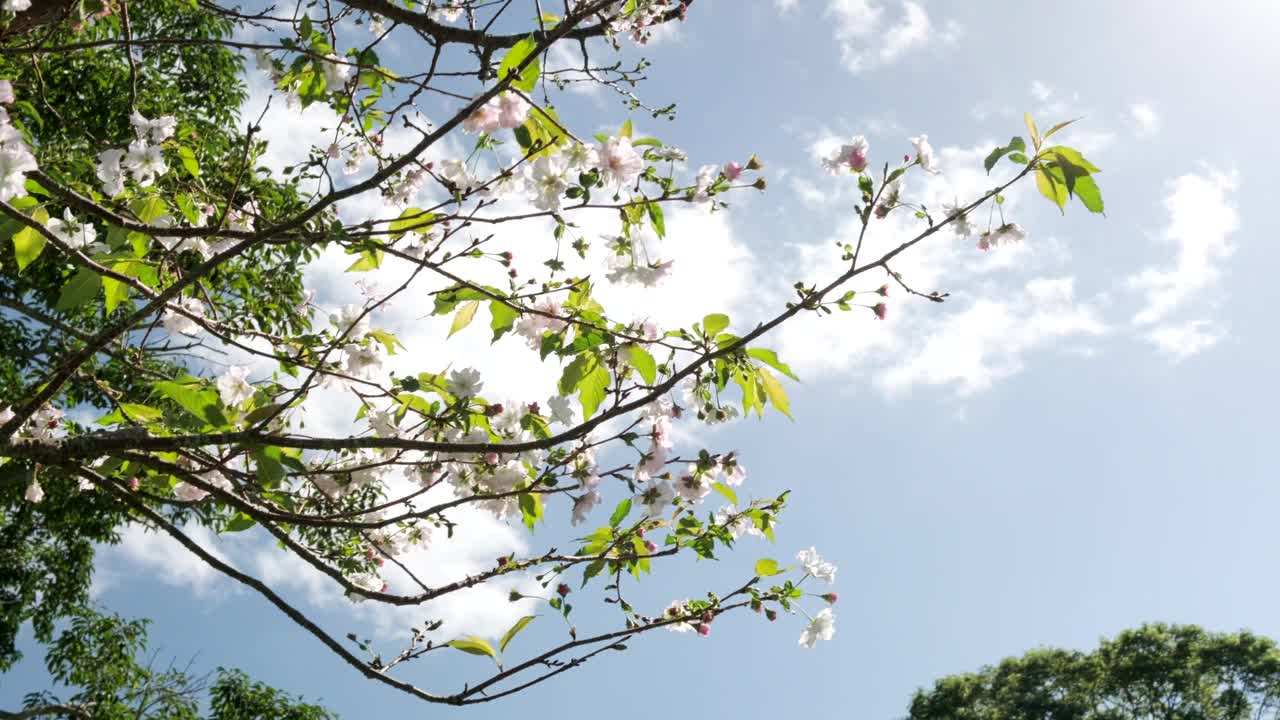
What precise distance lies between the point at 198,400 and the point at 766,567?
1.12 meters

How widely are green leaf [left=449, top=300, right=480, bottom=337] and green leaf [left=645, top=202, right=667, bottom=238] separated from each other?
352mm

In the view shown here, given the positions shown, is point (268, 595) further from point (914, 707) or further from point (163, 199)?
point (914, 707)

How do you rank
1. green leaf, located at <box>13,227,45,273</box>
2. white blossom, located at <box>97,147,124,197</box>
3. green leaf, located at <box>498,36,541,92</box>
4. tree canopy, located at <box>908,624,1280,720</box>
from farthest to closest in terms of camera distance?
tree canopy, located at <box>908,624,1280,720</box>, white blossom, located at <box>97,147,124,197</box>, green leaf, located at <box>13,227,45,273</box>, green leaf, located at <box>498,36,541,92</box>

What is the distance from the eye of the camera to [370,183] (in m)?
1.44

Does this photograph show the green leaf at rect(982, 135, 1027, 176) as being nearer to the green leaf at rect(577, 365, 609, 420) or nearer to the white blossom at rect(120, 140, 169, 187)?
the green leaf at rect(577, 365, 609, 420)

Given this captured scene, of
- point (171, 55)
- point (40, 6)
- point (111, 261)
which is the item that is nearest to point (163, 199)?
point (111, 261)

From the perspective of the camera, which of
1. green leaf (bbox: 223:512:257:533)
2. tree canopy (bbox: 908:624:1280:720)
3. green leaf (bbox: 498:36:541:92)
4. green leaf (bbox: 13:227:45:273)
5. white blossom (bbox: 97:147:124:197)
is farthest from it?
tree canopy (bbox: 908:624:1280:720)

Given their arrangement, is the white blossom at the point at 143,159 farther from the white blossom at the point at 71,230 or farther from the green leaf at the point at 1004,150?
the green leaf at the point at 1004,150

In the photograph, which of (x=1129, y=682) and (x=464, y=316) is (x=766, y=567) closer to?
(x=464, y=316)

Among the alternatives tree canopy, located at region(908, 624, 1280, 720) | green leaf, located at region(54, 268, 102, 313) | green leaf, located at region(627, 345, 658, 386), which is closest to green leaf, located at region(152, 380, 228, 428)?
green leaf, located at region(54, 268, 102, 313)

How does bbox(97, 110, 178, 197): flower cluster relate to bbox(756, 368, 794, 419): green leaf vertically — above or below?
above

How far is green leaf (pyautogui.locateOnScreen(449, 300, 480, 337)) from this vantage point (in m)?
1.80

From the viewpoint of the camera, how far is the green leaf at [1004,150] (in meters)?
1.55

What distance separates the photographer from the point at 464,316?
1807 mm
